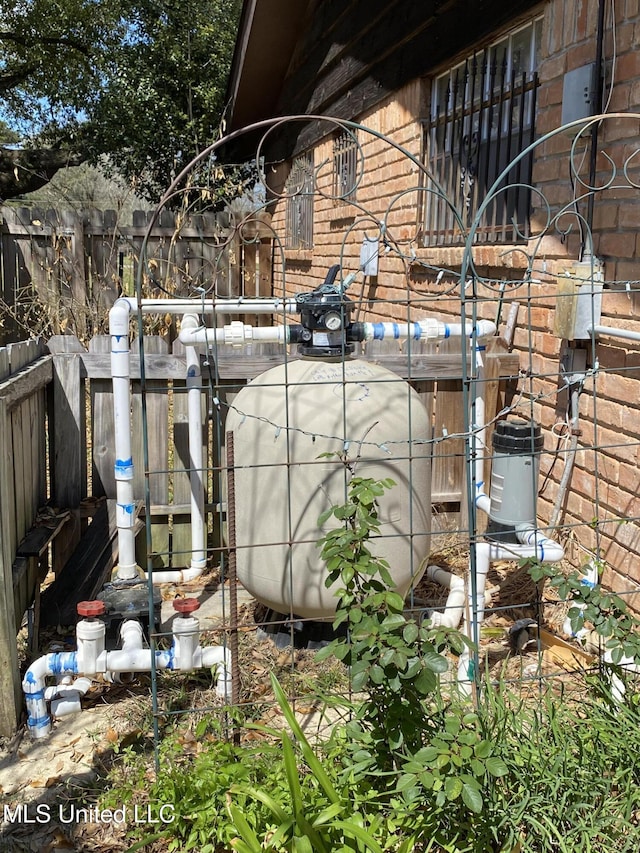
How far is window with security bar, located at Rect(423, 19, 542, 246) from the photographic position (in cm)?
448

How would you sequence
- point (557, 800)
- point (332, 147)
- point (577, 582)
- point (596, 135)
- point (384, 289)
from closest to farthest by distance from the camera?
1. point (557, 800)
2. point (577, 582)
3. point (596, 135)
4. point (384, 289)
5. point (332, 147)

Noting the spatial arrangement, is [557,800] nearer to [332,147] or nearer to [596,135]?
[596,135]

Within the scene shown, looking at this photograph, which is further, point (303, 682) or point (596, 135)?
point (596, 135)

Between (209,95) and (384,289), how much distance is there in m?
7.49

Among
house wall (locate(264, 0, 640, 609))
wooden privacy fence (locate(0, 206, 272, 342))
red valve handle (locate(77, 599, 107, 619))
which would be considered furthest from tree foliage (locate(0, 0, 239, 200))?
red valve handle (locate(77, 599, 107, 619))

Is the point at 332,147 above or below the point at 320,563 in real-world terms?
above

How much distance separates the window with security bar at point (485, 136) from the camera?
14.7 ft

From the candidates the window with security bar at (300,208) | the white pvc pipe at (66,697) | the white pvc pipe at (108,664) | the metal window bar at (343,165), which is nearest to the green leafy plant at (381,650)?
the white pvc pipe at (108,664)

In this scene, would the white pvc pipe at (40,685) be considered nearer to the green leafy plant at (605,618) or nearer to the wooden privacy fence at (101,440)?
the wooden privacy fence at (101,440)

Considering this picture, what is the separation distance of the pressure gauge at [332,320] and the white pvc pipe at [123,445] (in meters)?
1.08

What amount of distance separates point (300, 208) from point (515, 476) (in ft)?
23.8

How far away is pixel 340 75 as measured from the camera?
7.76 m

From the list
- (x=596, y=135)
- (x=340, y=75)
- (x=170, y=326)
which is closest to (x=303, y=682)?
(x=596, y=135)

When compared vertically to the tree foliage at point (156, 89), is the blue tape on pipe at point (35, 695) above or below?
below
